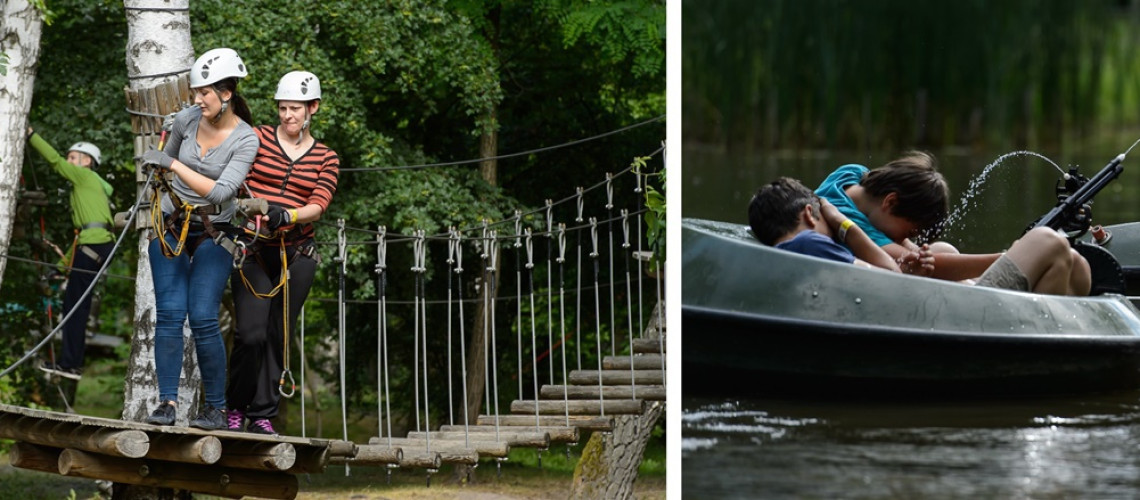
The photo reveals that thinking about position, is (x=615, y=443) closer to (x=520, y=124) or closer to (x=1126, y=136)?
(x=1126, y=136)

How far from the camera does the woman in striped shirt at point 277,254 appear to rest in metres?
5.12

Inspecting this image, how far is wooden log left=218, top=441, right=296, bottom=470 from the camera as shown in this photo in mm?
5184

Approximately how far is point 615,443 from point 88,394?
39.5 ft

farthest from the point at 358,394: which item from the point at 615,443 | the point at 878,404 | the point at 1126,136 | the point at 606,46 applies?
the point at 878,404

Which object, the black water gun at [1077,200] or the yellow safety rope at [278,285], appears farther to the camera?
the black water gun at [1077,200]

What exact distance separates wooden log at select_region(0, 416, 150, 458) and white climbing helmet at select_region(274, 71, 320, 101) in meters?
1.12

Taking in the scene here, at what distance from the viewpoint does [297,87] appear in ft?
16.7

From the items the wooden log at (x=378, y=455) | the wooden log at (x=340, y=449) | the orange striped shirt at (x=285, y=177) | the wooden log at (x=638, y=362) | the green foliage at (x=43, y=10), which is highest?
the green foliage at (x=43, y=10)

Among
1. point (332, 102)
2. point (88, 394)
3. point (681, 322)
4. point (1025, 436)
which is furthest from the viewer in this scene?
point (88, 394)

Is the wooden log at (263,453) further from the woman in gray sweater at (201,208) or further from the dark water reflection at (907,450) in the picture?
the dark water reflection at (907,450)

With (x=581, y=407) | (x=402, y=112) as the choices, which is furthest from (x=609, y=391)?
(x=402, y=112)

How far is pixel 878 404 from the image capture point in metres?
4.85

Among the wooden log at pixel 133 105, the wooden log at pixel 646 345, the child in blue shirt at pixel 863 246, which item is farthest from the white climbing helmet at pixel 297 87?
the wooden log at pixel 646 345

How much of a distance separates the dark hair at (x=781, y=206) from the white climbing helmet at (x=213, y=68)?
1.58m
